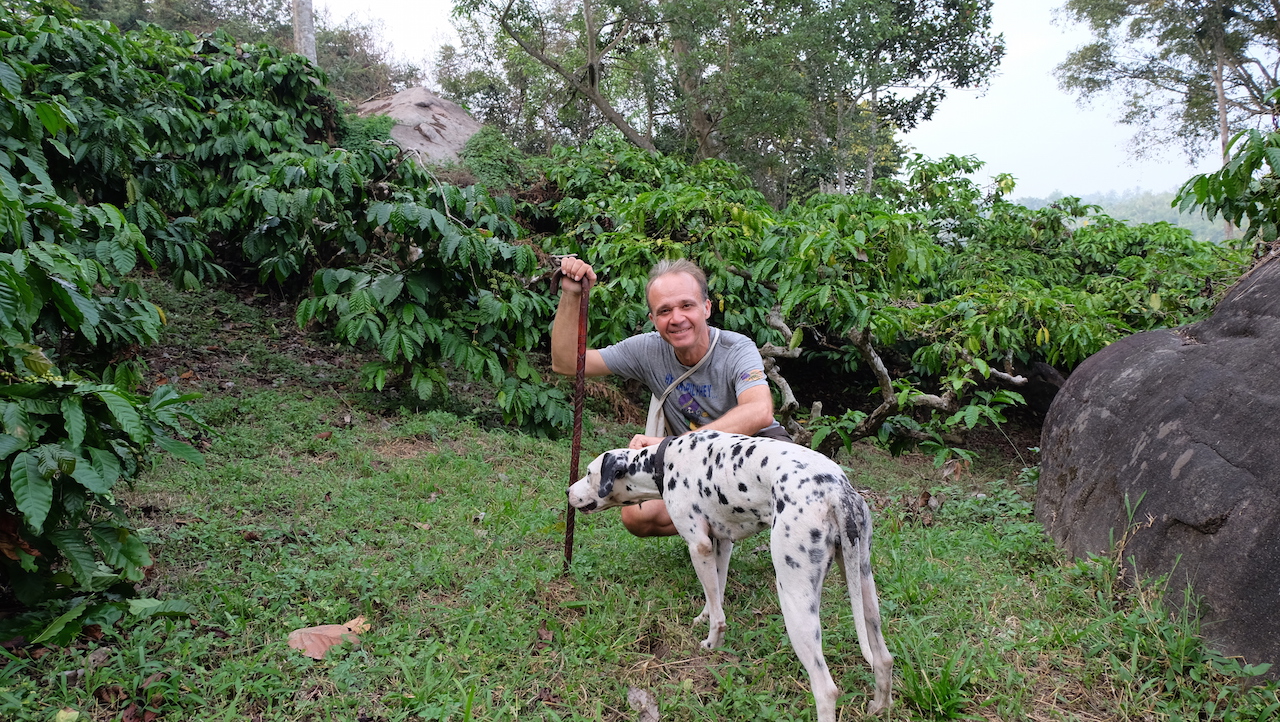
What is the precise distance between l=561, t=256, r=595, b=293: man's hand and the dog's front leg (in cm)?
134

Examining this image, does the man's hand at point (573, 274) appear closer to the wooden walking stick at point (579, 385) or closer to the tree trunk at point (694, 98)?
the wooden walking stick at point (579, 385)

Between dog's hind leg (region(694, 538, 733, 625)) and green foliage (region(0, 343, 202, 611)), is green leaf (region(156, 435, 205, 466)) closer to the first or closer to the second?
green foliage (region(0, 343, 202, 611))

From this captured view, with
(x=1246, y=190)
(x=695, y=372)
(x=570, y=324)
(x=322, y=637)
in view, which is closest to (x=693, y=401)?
(x=695, y=372)

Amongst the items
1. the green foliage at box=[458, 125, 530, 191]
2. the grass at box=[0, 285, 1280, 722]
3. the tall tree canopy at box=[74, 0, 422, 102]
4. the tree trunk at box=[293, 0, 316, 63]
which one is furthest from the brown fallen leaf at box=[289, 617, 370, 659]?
the tall tree canopy at box=[74, 0, 422, 102]

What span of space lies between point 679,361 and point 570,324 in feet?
1.98

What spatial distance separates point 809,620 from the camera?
2479 millimetres

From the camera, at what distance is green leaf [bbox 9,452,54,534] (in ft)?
7.43

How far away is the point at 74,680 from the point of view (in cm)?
257

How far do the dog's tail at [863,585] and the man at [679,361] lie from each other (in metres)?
0.86

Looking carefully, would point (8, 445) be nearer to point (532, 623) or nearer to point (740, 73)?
point (532, 623)

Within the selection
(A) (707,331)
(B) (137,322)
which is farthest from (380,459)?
(A) (707,331)

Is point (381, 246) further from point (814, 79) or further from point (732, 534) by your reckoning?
point (814, 79)

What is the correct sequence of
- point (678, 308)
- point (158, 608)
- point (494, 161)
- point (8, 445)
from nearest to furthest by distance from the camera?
1. point (8, 445)
2. point (158, 608)
3. point (678, 308)
4. point (494, 161)

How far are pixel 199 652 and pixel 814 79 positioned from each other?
46.1ft
